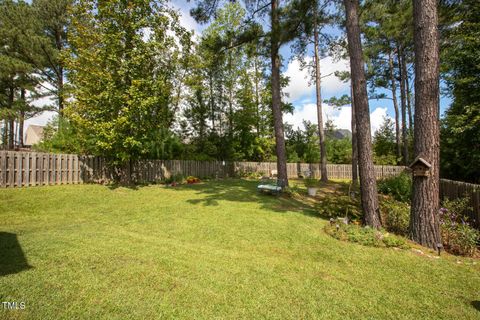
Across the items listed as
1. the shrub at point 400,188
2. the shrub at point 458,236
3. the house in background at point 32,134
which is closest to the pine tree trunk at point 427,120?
the shrub at point 458,236

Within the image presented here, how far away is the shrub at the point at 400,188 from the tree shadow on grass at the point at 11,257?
10003mm

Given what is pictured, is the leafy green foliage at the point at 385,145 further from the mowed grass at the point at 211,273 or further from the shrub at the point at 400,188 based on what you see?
the mowed grass at the point at 211,273

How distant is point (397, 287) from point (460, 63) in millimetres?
11904

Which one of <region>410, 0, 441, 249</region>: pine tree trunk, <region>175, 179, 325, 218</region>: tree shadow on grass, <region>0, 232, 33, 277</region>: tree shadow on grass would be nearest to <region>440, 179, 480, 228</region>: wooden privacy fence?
<region>410, 0, 441, 249</region>: pine tree trunk

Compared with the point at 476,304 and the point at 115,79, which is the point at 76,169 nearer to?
the point at 115,79

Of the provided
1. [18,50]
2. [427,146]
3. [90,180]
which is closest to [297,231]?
[427,146]

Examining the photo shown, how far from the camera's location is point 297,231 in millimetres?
5125

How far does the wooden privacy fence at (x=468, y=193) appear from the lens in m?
5.54

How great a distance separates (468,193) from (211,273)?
6.77 metres

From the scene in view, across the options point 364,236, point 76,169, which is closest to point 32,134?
point 76,169

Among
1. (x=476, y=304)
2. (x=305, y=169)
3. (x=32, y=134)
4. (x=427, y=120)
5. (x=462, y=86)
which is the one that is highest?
(x=32, y=134)

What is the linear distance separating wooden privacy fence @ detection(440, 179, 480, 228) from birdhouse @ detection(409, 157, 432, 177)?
2092 millimetres

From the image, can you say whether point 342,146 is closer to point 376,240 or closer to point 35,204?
point 376,240

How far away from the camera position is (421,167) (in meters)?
4.75
